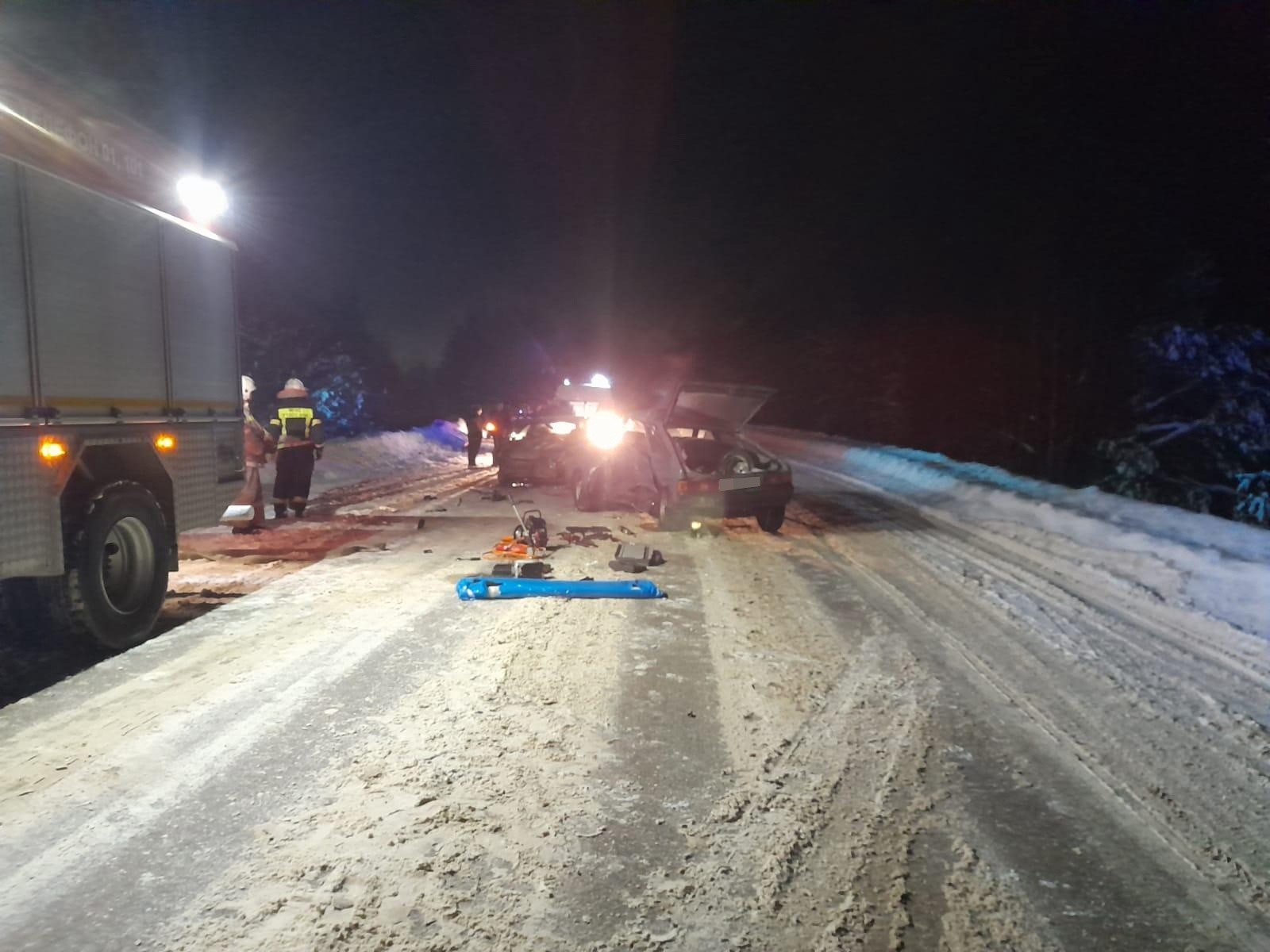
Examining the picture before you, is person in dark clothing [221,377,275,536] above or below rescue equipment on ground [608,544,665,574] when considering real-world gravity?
above

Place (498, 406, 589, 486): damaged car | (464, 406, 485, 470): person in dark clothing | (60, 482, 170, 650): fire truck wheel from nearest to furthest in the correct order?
(60, 482, 170, 650): fire truck wheel
(498, 406, 589, 486): damaged car
(464, 406, 485, 470): person in dark clothing

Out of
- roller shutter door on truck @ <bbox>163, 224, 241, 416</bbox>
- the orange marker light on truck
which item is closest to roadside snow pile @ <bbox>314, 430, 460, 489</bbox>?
roller shutter door on truck @ <bbox>163, 224, 241, 416</bbox>

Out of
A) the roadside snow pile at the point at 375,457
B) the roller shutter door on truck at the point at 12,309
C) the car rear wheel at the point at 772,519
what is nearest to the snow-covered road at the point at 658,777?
the roller shutter door on truck at the point at 12,309

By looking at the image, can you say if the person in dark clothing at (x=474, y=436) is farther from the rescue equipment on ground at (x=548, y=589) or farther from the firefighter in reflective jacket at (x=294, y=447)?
the rescue equipment on ground at (x=548, y=589)

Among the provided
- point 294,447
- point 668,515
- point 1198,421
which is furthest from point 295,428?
point 1198,421

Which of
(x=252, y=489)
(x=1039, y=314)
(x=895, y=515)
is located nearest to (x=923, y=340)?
(x=1039, y=314)

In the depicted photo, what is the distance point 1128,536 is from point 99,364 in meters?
10.4

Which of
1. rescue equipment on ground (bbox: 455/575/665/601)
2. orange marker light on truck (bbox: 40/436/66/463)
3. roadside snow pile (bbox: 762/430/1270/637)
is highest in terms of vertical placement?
orange marker light on truck (bbox: 40/436/66/463)

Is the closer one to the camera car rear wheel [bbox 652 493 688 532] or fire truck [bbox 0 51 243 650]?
fire truck [bbox 0 51 243 650]

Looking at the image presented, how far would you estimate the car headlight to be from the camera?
12.3 m

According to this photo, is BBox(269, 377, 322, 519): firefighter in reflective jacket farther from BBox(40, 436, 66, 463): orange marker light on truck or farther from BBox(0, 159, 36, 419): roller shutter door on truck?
BBox(0, 159, 36, 419): roller shutter door on truck

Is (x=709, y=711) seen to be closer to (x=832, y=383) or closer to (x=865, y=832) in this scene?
(x=865, y=832)

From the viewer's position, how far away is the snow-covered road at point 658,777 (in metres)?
2.96

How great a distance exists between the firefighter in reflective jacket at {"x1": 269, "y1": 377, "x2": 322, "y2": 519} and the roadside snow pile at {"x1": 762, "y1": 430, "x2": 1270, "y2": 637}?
998 cm
